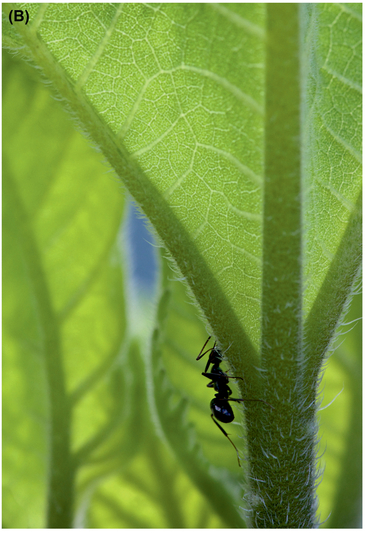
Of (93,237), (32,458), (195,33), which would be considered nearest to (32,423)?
(32,458)

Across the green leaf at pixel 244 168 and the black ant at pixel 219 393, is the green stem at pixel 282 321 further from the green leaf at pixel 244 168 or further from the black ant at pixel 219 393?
the black ant at pixel 219 393

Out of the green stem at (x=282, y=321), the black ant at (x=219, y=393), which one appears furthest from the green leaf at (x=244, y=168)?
the black ant at (x=219, y=393)

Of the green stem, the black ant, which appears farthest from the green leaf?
the black ant

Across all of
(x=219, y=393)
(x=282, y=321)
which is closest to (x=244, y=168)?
(x=282, y=321)

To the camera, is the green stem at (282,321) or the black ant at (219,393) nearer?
the green stem at (282,321)

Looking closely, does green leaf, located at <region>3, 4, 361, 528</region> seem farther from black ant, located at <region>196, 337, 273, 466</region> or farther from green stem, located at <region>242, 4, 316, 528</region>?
black ant, located at <region>196, 337, 273, 466</region>

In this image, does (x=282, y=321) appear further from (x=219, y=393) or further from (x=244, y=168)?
(x=219, y=393)

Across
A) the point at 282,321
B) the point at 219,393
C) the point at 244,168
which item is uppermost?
the point at 244,168

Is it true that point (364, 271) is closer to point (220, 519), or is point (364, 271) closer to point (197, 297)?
point (197, 297)
